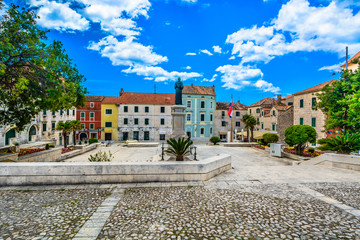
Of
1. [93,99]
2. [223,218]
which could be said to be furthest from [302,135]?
[93,99]

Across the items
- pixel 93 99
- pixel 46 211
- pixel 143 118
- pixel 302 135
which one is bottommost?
pixel 46 211

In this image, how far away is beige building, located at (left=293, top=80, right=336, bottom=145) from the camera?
26166 millimetres

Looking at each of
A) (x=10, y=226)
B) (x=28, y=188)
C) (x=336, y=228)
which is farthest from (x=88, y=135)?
(x=336, y=228)

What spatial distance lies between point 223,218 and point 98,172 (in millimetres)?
5035

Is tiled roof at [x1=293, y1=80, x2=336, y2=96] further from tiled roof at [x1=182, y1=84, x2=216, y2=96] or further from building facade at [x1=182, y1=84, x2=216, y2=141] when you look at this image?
tiled roof at [x1=182, y1=84, x2=216, y2=96]

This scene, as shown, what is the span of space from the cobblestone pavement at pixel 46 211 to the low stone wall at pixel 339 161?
12651 millimetres

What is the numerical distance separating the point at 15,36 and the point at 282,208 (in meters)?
13.9

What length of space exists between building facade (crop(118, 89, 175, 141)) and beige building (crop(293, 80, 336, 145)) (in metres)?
24.8

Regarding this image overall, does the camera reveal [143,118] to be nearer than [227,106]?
Yes

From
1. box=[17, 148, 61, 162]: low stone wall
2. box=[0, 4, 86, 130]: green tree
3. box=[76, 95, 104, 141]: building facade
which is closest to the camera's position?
box=[0, 4, 86, 130]: green tree

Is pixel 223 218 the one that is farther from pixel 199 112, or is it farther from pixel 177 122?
pixel 199 112

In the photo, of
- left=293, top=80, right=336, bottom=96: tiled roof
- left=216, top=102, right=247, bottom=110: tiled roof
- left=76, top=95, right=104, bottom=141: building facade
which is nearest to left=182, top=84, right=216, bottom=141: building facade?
left=216, top=102, right=247, bottom=110: tiled roof

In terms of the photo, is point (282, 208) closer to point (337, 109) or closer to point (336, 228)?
point (336, 228)

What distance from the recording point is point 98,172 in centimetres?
707
